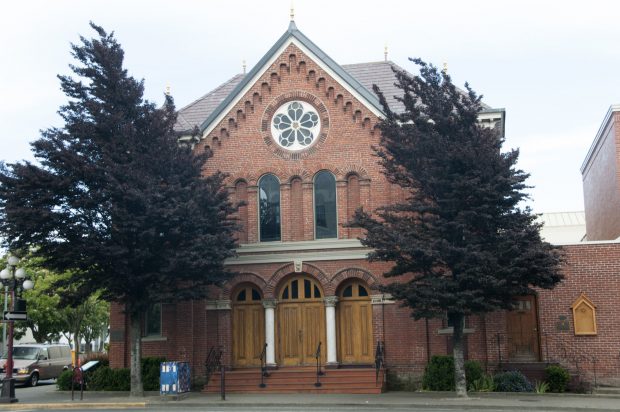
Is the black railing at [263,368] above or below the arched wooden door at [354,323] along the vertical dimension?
below

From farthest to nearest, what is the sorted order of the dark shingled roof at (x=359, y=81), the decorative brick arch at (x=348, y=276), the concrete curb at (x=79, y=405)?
the dark shingled roof at (x=359, y=81) → the decorative brick arch at (x=348, y=276) → the concrete curb at (x=79, y=405)

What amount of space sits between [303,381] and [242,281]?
4505 millimetres

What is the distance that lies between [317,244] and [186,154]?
5.62 meters

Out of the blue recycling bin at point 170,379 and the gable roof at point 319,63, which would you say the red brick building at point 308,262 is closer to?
the gable roof at point 319,63

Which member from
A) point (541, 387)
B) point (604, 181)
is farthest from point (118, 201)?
point (604, 181)

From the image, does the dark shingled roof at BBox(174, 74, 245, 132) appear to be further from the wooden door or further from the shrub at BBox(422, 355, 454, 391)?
the wooden door

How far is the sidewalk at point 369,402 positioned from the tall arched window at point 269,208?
618 centimetres

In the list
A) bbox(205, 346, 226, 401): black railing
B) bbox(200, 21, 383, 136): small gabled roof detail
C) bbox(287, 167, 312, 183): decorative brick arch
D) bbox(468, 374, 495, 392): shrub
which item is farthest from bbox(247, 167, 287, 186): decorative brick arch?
bbox(468, 374, 495, 392): shrub

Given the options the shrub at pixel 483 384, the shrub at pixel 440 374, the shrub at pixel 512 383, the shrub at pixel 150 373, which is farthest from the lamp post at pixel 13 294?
the shrub at pixel 512 383

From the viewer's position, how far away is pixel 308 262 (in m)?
26.3

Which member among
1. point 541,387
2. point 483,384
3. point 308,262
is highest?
point 308,262

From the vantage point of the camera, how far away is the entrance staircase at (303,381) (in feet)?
77.9

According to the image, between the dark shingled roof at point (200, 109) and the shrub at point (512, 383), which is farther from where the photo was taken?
the dark shingled roof at point (200, 109)

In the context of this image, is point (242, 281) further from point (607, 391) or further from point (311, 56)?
point (607, 391)
